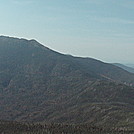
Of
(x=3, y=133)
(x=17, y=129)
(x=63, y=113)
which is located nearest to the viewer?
(x=3, y=133)

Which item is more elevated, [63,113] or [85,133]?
[85,133]

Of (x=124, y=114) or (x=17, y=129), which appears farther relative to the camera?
(x=124, y=114)

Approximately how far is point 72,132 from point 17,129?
14501mm

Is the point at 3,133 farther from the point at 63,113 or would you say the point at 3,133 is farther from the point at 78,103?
the point at 78,103

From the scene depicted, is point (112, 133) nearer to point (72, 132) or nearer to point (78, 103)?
point (72, 132)

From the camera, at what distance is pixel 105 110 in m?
154

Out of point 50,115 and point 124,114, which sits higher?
point 124,114

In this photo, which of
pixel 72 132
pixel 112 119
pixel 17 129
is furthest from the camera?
pixel 112 119

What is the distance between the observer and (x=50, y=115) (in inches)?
7092

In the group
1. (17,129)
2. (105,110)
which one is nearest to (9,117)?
(105,110)

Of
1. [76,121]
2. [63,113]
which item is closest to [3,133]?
[76,121]

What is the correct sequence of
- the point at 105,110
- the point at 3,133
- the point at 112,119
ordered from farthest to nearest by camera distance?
1. the point at 105,110
2. the point at 112,119
3. the point at 3,133

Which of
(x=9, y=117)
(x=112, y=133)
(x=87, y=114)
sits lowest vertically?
(x=9, y=117)

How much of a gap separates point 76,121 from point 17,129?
84564 mm
